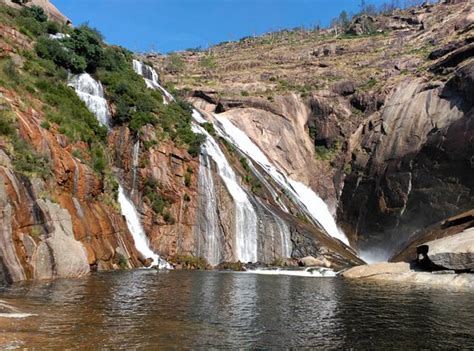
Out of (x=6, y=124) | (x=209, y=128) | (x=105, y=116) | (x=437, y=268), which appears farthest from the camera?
(x=209, y=128)

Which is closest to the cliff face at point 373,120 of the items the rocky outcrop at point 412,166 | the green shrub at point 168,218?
the rocky outcrop at point 412,166

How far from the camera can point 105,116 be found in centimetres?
3856

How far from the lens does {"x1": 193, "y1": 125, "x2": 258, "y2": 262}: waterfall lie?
37344 millimetres

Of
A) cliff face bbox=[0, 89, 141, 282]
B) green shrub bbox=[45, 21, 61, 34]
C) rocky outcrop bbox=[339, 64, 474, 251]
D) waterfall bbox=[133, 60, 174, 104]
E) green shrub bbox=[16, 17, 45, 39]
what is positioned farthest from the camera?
waterfall bbox=[133, 60, 174, 104]

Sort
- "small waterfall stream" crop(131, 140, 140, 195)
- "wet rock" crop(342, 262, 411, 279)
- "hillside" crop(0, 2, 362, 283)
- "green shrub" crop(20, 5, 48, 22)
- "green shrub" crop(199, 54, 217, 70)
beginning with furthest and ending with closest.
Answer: "green shrub" crop(199, 54, 217, 70), "green shrub" crop(20, 5, 48, 22), "small waterfall stream" crop(131, 140, 140, 195), "wet rock" crop(342, 262, 411, 279), "hillside" crop(0, 2, 362, 283)

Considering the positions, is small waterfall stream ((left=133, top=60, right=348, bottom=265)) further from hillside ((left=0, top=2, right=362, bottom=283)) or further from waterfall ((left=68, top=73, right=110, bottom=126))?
waterfall ((left=68, top=73, right=110, bottom=126))

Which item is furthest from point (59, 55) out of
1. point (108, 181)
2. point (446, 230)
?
point (446, 230)

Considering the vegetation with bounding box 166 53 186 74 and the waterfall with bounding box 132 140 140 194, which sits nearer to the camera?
the waterfall with bounding box 132 140 140 194

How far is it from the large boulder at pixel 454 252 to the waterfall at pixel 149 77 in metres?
33.7

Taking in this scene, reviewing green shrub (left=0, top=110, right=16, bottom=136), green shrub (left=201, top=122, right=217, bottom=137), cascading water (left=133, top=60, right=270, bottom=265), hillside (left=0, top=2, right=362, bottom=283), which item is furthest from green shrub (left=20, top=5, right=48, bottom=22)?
green shrub (left=0, top=110, right=16, bottom=136)

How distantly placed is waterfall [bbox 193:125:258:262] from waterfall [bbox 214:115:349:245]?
548 inches

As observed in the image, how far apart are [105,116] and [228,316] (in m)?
27.9

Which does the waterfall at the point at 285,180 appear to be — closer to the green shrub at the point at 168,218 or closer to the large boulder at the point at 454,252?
the green shrub at the point at 168,218

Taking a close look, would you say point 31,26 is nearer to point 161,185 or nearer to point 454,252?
point 161,185
